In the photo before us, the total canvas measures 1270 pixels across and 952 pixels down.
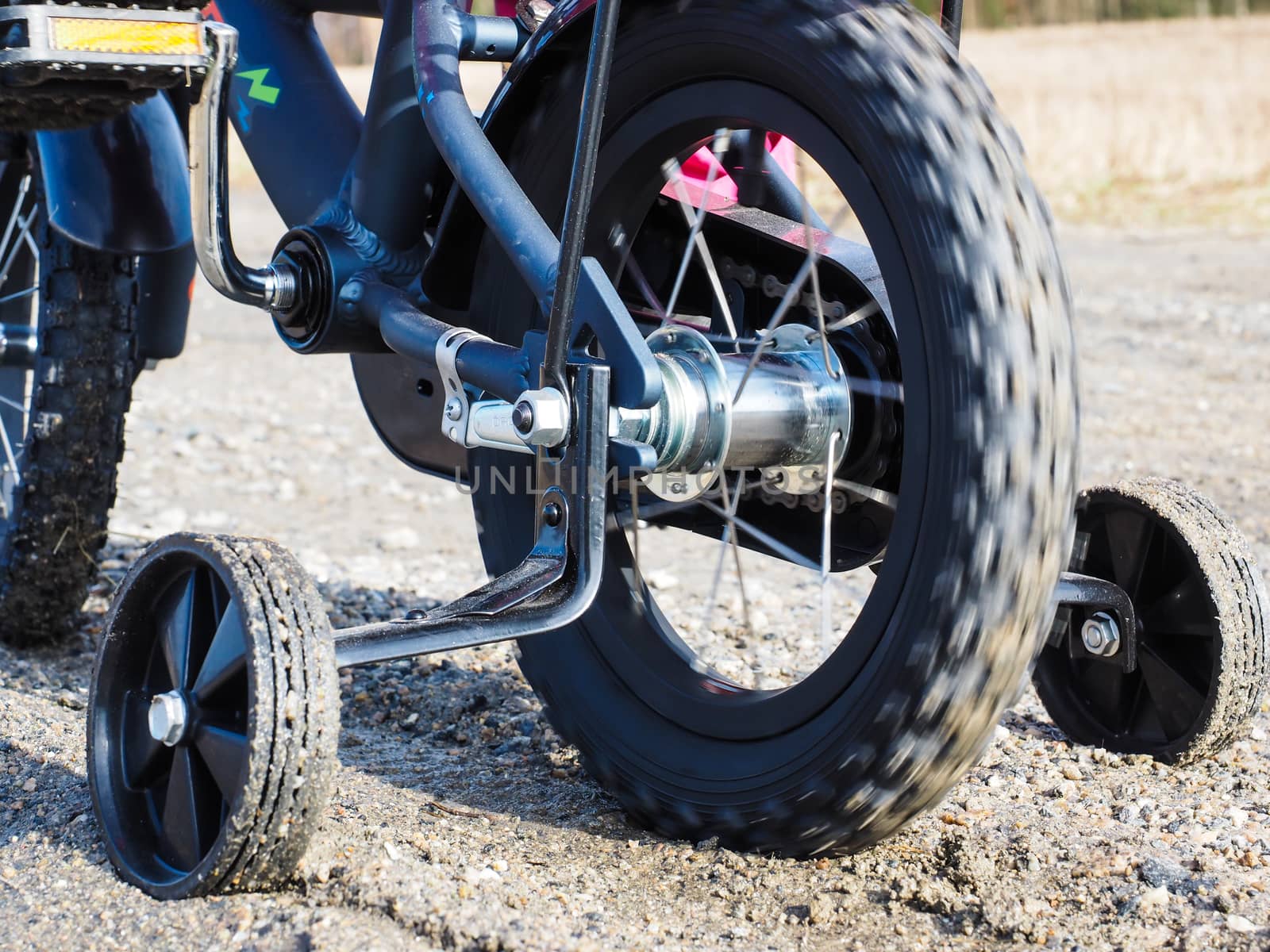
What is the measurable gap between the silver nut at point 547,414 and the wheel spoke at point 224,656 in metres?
0.43

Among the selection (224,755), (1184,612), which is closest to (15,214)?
(224,755)

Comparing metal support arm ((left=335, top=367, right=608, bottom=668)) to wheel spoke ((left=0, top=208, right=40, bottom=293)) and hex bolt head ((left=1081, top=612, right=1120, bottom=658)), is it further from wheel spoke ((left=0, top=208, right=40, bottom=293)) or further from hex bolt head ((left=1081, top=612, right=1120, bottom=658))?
wheel spoke ((left=0, top=208, right=40, bottom=293))

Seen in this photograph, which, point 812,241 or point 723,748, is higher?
point 812,241

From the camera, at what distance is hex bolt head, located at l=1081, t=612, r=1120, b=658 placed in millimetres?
2291

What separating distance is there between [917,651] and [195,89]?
133 cm

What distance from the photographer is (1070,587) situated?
2.17 metres

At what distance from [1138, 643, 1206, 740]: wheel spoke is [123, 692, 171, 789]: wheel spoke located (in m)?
1.50

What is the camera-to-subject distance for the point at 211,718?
72.4 inches

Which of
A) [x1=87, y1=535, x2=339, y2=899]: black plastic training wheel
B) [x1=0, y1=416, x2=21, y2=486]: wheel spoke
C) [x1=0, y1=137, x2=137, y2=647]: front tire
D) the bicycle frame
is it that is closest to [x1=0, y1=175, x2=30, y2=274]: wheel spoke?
[x1=0, y1=137, x2=137, y2=647]: front tire

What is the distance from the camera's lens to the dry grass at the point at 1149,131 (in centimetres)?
1173

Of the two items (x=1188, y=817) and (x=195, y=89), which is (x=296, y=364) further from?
(x=1188, y=817)

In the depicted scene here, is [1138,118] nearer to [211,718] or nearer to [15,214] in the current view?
[15,214]

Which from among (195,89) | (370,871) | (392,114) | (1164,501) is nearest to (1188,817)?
(1164,501)

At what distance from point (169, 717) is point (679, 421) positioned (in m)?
0.75
